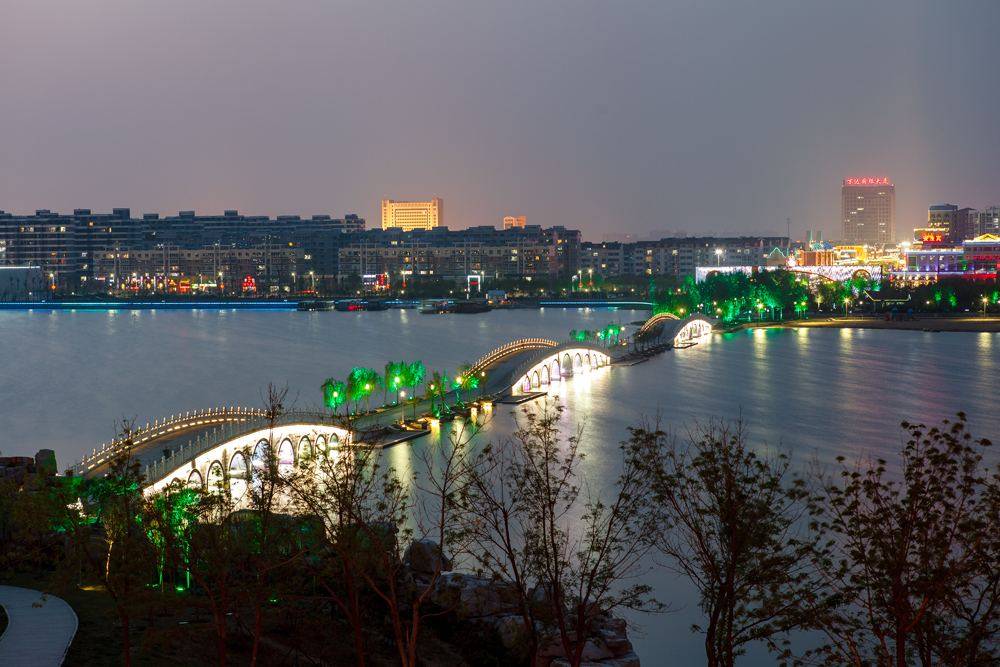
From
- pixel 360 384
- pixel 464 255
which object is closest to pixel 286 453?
pixel 360 384

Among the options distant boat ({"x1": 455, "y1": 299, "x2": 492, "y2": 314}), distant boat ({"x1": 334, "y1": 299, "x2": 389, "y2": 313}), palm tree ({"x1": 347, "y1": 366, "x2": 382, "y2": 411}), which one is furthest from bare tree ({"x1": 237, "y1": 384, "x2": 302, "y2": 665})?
distant boat ({"x1": 334, "y1": 299, "x2": 389, "y2": 313})

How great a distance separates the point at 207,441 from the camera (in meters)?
13.5

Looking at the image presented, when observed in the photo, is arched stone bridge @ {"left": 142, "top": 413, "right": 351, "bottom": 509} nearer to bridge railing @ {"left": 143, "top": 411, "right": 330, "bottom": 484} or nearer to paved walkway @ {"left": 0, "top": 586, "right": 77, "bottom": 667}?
bridge railing @ {"left": 143, "top": 411, "right": 330, "bottom": 484}

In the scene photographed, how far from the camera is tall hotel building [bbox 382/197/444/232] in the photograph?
424 ft

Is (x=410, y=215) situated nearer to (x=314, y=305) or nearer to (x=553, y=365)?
(x=314, y=305)

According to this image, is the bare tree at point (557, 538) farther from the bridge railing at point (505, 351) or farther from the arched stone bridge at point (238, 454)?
the bridge railing at point (505, 351)

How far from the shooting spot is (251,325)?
5088 cm

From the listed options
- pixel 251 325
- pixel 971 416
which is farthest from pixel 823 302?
pixel 971 416

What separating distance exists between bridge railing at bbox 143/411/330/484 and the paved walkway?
338 centimetres

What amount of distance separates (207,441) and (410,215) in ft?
386

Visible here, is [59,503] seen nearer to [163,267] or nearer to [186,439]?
[186,439]

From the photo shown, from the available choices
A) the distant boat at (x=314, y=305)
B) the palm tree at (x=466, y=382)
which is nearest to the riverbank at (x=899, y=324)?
the palm tree at (x=466, y=382)

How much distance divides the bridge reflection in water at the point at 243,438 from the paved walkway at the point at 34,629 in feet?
3.66

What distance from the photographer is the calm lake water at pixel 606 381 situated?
60.6 feet
